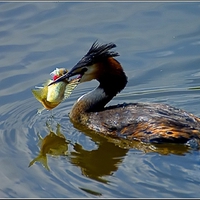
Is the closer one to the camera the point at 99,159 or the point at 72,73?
the point at 99,159

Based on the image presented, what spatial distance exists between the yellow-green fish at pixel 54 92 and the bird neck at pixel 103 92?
0.27 m

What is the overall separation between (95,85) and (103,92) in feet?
3.35

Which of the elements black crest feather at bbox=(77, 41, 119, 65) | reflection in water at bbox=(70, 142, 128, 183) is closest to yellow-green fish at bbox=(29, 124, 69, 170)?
reflection in water at bbox=(70, 142, 128, 183)

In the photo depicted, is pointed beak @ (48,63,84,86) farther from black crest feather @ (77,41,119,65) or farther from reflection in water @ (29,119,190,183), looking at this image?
reflection in water @ (29,119,190,183)

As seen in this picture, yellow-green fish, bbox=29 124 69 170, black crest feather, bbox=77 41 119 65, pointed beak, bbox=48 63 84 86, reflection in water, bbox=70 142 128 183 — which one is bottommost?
reflection in water, bbox=70 142 128 183

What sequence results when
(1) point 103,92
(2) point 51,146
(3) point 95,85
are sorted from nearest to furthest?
(2) point 51,146, (1) point 103,92, (3) point 95,85

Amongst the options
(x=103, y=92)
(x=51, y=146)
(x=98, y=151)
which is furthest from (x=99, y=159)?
(x=103, y=92)

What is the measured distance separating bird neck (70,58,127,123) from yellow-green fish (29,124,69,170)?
0.43 m

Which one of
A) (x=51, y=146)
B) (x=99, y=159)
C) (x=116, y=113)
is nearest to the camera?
(x=99, y=159)

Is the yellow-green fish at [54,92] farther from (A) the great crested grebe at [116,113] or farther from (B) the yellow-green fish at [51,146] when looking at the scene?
(B) the yellow-green fish at [51,146]

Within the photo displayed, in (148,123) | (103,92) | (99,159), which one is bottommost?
(99,159)

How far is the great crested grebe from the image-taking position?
27.0ft

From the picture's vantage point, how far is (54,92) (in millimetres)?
9031

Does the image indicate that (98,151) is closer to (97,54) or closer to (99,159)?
(99,159)
